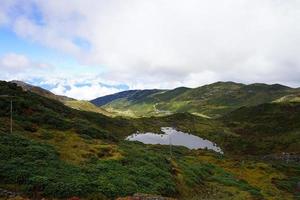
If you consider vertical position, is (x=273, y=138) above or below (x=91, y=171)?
above

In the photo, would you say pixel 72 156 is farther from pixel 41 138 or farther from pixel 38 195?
pixel 38 195

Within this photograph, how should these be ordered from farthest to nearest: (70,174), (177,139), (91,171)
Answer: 1. (177,139)
2. (91,171)
3. (70,174)

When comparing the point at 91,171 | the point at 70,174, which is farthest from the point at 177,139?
the point at 70,174

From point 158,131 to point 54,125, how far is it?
112 m

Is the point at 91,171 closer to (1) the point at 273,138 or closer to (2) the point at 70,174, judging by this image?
(2) the point at 70,174

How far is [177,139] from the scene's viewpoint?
169750mm

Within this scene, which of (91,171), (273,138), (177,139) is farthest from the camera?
(177,139)

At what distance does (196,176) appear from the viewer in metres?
60.6

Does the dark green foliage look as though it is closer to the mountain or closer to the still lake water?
the mountain

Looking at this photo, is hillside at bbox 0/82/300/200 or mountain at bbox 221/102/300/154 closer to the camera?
hillside at bbox 0/82/300/200

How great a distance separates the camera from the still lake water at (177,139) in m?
155

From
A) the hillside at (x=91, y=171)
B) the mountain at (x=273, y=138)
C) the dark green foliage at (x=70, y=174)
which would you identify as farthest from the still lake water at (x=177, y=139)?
the dark green foliage at (x=70, y=174)

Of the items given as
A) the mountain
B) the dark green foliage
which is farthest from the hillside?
the mountain

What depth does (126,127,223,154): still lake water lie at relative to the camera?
155050mm
